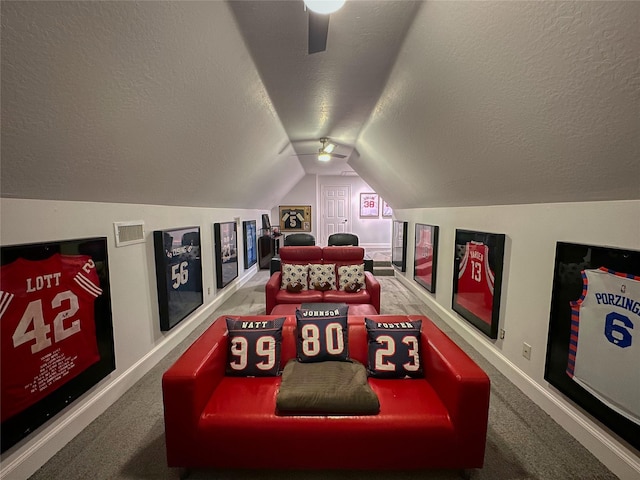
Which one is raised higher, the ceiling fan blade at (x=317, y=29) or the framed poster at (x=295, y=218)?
the ceiling fan blade at (x=317, y=29)

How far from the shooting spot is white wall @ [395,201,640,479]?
1.50 metres

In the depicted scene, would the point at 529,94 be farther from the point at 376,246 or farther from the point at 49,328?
the point at 376,246

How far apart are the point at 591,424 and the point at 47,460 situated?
129 inches

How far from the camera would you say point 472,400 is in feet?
4.53

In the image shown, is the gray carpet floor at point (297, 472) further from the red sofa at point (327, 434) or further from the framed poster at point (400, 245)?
the framed poster at point (400, 245)

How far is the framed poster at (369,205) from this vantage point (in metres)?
8.98

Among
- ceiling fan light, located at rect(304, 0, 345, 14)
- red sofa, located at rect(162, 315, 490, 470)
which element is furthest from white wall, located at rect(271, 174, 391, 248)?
ceiling fan light, located at rect(304, 0, 345, 14)

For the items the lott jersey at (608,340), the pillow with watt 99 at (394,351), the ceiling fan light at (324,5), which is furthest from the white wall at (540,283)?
the ceiling fan light at (324,5)

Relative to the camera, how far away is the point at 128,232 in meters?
2.25

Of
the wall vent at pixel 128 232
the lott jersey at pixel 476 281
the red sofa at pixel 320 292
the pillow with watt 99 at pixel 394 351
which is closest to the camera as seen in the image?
the pillow with watt 99 at pixel 394 351

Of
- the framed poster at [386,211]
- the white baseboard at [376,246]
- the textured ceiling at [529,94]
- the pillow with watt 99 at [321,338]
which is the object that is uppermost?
the textured ceiling at [529,94]

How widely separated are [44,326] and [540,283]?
3.34 metres

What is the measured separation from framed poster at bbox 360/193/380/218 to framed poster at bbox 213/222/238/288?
515cm

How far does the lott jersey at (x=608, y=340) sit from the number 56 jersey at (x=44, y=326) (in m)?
3.25
